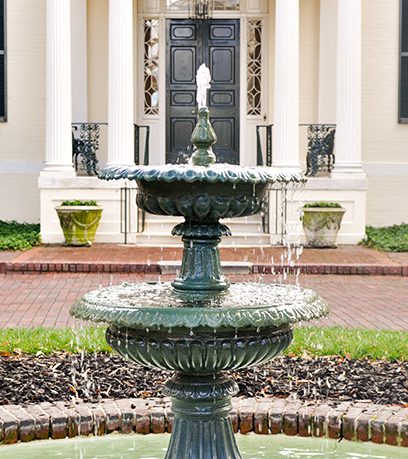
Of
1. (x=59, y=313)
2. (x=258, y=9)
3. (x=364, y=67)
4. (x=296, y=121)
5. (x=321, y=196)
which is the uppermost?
(x=258, y=9)

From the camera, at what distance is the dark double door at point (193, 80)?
53.8 ft

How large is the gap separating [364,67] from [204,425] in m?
13.5

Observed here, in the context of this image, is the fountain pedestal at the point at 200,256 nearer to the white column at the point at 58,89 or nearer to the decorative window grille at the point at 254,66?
the white column at the point at 58,89

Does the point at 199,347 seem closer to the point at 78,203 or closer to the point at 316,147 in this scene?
the point at 78,203

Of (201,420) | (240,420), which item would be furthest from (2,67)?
(201,420)

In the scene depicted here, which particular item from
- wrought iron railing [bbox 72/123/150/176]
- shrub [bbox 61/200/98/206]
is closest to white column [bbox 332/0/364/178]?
wrought iron railing [bbox 72/123/150/176]

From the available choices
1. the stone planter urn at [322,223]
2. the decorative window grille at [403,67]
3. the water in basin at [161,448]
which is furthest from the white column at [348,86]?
the water in basin at [161,448]

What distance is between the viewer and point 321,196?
14.3 m

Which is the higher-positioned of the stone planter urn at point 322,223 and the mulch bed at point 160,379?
the stone planter urn at point 322,223

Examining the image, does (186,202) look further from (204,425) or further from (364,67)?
(364,67)

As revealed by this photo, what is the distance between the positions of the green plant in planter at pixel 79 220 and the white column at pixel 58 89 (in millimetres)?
926

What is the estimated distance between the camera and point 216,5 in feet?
54.1

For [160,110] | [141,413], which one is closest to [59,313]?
[141,413]

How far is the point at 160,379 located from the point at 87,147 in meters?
9.67
